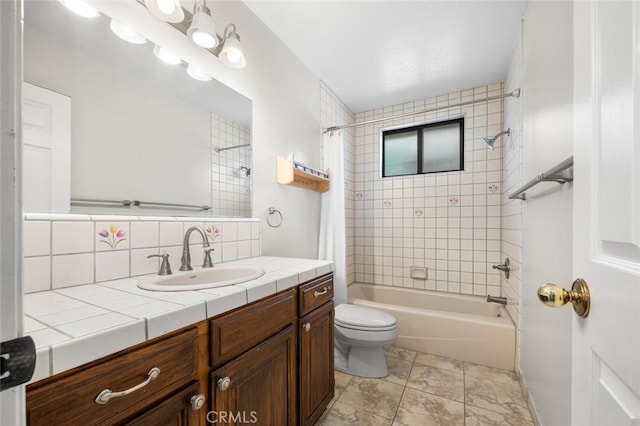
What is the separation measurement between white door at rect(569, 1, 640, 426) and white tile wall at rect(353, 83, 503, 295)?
2.19 metres

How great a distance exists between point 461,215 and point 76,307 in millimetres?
2779

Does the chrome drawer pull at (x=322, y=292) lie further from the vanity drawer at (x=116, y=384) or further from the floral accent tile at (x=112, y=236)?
the floral accent tile at (x=112, y=236)

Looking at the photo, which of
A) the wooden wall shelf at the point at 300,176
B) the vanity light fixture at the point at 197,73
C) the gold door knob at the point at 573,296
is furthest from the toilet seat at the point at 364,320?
the vanity light fixture at the point at 197,73

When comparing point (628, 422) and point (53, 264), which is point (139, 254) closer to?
point (53, 264)

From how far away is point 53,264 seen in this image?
0.82 m

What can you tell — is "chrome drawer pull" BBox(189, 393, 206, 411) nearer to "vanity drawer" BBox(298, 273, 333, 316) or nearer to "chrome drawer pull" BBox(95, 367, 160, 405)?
"chrome drawer pull" BBox(95, 367, 160, 405)

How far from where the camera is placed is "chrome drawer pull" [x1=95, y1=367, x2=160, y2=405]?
0.51 metres

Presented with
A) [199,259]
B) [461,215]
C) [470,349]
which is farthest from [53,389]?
[461,215]

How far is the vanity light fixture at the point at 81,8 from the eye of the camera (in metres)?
0.91

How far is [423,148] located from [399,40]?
126 cm

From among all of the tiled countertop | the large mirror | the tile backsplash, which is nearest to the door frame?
the tiled countertop

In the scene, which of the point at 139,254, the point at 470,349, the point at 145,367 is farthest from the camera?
the point at 470,349

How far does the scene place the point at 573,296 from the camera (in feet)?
1.60

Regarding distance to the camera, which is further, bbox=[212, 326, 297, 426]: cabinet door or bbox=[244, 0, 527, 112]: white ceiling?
bbox=[244, 0, 527, 112]: white ceiling
